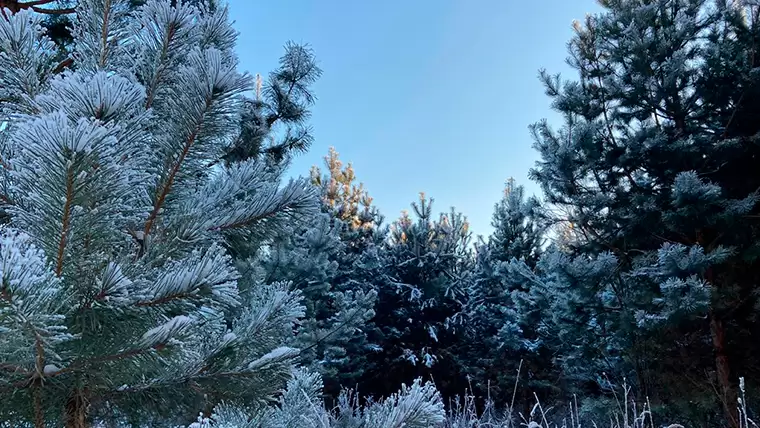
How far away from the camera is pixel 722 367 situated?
412cm

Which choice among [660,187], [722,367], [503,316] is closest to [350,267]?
[503,316]

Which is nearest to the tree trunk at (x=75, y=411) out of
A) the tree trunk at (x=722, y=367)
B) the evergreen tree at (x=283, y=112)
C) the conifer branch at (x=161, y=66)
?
the conifer branch at (x=161, y=66)

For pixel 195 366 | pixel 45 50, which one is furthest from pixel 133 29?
pixel 195 366

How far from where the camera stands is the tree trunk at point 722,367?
388 centimetres

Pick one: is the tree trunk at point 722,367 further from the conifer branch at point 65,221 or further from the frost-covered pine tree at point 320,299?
the conifer branch at point 65,221

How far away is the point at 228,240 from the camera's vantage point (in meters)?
1.11

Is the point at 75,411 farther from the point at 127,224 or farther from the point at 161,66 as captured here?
the point at 161,66

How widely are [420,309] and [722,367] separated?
4.25 meters

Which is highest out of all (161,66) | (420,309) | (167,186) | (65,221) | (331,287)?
(331,287)

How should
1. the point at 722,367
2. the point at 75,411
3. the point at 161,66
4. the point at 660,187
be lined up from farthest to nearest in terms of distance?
1. the point at 660,187
2. the point at 722,367
3. the point at 161,66
4. the point at 75,411

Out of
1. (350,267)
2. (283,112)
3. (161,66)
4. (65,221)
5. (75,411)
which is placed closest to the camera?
(65,221)

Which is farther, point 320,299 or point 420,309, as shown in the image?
point 420,309

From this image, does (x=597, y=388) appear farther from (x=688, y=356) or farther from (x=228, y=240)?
(x=228, y=240)

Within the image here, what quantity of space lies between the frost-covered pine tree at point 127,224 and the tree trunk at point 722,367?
438 centimetres
